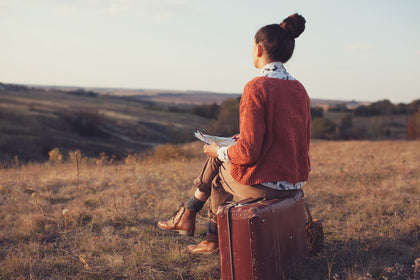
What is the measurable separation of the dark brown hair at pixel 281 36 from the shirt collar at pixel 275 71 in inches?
1.9

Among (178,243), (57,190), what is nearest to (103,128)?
(57,190)

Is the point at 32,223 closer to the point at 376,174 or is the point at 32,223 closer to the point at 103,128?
the point at 376,174

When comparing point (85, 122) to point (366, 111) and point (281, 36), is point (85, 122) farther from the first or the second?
point (366, 111)

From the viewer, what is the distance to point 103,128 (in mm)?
40688

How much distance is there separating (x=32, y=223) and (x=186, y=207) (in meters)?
2.05

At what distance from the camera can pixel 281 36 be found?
237 cm

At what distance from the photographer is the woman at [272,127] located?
231 centimetres

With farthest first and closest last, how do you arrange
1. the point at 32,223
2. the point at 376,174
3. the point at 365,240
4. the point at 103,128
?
1. the point at 103,128
2. the point at 376,174
3. the point at 32,223
4. the point at 365,240

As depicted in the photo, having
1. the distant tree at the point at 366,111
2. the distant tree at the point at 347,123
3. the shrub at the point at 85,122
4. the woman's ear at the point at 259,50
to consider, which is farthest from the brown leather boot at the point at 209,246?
the distant tree at the point at 366,111

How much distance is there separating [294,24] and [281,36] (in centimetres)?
12

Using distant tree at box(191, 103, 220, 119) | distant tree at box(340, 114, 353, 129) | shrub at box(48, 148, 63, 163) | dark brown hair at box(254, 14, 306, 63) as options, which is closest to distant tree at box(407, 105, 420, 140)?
distant tree at box(340, 114, 353, 129)

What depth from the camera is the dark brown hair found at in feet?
7.61

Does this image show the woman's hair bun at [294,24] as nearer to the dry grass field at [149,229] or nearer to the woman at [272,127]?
the woman at [272,127]

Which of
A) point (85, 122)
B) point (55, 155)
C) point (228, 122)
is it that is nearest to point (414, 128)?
point (228, 122)
